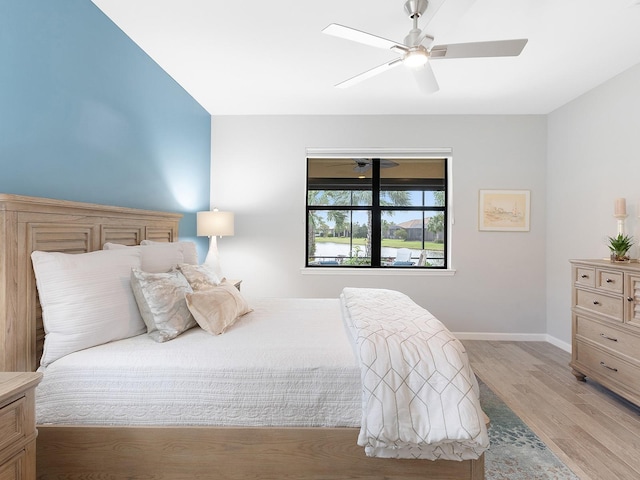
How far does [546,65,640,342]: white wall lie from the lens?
273 cm

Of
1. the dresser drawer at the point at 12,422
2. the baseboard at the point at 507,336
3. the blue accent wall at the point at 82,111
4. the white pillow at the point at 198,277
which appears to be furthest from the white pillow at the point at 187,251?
the baseboard at the point at 507,336

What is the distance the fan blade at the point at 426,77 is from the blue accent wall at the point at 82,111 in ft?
6.47

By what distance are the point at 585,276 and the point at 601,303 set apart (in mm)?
243

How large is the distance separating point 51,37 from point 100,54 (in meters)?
0.36

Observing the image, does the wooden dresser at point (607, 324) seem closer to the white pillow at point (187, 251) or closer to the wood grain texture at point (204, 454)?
the wood grain texture at point (204, 454)

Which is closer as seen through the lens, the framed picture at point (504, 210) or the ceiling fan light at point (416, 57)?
the ceiling fan light at point (416, 57)

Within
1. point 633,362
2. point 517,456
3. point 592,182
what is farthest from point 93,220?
point 592,182

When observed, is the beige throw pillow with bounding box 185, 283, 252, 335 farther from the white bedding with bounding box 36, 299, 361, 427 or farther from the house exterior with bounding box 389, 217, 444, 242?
the house exterior with bounding box 389, 217, 444, 242

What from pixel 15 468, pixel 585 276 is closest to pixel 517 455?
pixel 585 276

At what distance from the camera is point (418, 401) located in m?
1.34

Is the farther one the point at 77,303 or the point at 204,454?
the point at 77,303

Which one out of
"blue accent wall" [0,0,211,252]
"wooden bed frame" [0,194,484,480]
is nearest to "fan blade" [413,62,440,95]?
"blue accent wall" [0,0,211,252]

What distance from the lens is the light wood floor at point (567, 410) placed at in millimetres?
1823

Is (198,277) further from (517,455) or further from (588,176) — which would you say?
(588,176)
